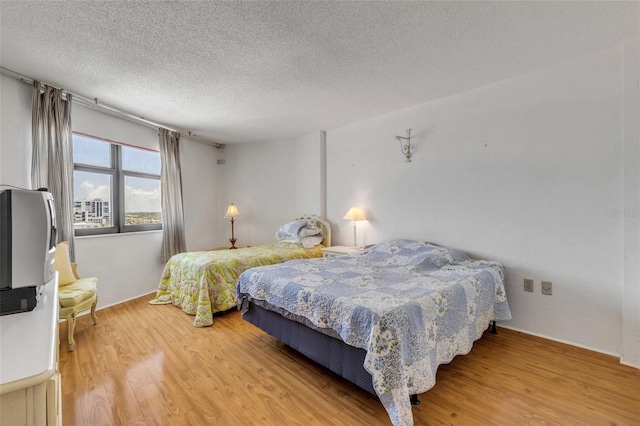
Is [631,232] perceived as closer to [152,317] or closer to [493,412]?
[493,412]

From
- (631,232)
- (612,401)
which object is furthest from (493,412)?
(631,232)

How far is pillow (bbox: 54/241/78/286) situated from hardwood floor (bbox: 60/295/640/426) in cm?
61

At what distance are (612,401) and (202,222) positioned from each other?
533 centimetres

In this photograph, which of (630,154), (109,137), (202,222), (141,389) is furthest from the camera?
(202,222)

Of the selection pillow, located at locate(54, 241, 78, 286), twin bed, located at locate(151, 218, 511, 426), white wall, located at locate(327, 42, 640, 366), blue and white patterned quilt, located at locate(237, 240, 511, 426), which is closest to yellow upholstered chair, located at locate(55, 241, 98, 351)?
pillow, located at locate(54, 241, 78, 286)

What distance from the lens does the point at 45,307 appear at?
3.63 feet

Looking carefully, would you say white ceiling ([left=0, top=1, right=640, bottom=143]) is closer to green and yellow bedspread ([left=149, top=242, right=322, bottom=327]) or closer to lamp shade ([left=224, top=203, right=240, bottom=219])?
green and yellow bedspread ([left=149, top=242, right=322, bottom=327])

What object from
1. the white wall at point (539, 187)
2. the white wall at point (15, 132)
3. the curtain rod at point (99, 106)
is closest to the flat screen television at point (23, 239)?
the white wall at point (15, 132)

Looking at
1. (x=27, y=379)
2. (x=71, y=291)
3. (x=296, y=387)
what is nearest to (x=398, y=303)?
(x=296, y=387)

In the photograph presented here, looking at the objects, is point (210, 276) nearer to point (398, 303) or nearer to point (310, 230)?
point (310, 230)

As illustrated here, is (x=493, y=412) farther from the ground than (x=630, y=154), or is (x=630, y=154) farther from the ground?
(x=630, y=154)

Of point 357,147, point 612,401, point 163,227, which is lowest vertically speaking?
point 612,401

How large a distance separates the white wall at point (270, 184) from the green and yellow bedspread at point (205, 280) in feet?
4.27

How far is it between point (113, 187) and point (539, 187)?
16.4 feet
